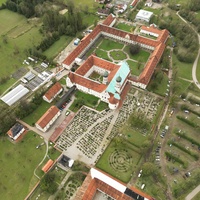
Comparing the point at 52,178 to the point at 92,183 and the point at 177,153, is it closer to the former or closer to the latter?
the point at 92,183

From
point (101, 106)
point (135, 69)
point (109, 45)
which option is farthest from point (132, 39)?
point (101, 106)

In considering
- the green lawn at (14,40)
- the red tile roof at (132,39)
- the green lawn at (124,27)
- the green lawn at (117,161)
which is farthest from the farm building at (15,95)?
the green lawn at (124,27)

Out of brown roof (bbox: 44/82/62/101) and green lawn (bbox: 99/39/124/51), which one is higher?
green lawn (bbox: 99/39/124/51)

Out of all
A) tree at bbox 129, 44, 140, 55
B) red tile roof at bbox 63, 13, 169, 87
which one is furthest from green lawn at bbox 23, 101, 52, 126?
tree at bbox 129, 44, 140, 55

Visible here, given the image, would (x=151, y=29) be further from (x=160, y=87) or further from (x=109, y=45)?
(x=160, y=87)

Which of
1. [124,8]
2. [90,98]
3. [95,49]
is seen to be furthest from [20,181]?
[124,8]

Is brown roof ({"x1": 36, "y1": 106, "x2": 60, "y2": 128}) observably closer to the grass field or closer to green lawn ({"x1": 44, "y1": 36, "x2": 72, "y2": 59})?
the grass field

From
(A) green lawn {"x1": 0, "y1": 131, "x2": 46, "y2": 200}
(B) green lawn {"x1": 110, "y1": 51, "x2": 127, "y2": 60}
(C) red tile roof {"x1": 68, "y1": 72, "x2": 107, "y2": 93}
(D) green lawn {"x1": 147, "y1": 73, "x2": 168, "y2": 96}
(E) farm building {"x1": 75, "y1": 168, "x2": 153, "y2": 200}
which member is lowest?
(A) green lawn {"x1": 0, "y1": 131, "x2": 46, "y2": 200}
